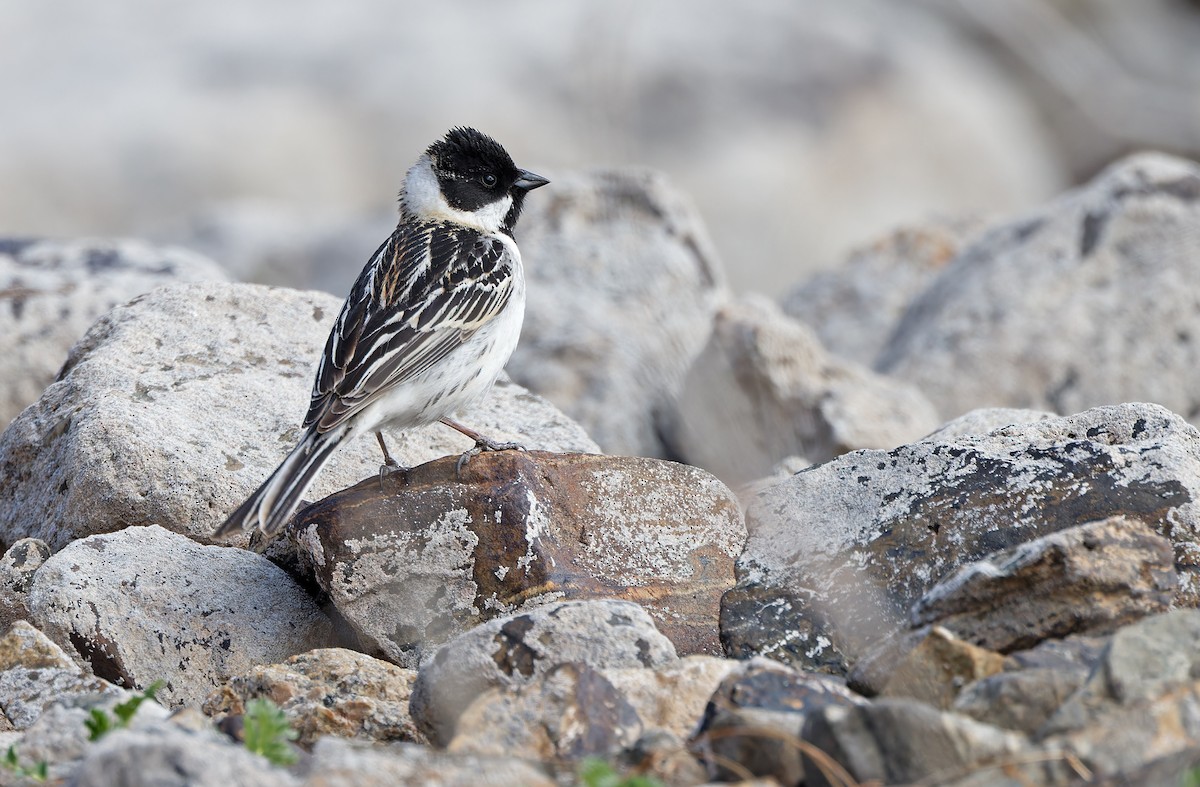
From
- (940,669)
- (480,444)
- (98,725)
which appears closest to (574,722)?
(940,669)

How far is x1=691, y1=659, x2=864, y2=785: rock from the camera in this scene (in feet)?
11.7

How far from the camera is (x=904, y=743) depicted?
11.2 ft

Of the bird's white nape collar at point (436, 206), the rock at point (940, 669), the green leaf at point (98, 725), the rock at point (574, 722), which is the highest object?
the bird's white nape collar at point (436, 206)

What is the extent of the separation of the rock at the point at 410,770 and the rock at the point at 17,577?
7.98 ft

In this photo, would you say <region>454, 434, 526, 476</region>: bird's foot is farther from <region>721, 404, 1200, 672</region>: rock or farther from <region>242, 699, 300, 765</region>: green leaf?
<region>242, 699, 300, 765</region>: green leaf

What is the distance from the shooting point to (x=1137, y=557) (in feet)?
13.8

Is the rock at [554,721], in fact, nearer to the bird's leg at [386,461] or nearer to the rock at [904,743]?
the rock at [904,743]

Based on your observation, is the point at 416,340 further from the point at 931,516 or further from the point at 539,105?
the point at 539,105

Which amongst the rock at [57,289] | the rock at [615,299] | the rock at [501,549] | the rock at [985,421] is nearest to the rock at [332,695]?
the rock at [501,549]

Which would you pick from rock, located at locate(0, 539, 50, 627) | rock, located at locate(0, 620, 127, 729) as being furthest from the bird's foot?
rock, located at locate(0, 539, 50, 627)

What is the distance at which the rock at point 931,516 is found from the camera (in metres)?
4.78

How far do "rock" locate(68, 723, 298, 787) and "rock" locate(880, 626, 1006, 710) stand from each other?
1.62 metres

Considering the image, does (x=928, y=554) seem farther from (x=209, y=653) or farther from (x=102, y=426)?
(x=102, y=426)

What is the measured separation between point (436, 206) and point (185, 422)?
176 cm
